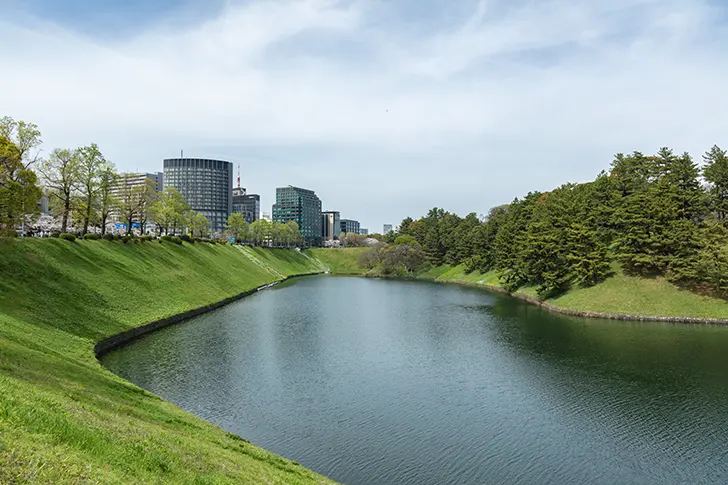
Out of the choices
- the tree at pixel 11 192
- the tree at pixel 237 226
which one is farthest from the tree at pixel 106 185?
the tree at pixel 237 226

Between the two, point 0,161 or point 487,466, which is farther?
point 0,161

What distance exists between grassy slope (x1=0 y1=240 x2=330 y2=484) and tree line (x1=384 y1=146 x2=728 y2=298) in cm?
6101

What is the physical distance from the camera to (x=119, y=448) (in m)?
13.0

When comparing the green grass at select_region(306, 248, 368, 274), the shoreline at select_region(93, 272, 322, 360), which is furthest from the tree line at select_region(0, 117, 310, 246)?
the green grass at select_region(306, 248, 368, 274)

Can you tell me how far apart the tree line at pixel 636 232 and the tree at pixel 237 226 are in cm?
10041

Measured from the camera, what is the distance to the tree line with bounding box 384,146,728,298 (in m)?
62.0

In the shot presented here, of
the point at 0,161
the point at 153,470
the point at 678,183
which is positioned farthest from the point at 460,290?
the point at 153,470

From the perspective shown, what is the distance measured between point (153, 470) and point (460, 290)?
91977 mm

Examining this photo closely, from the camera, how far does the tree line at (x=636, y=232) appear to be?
62.0 meters

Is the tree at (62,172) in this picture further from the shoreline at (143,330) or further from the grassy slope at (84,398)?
the shoreline at (143,330)

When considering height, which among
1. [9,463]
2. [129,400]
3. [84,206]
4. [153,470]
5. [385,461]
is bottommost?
[385,461]

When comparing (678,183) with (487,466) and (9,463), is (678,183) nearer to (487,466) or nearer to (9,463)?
(487,466)

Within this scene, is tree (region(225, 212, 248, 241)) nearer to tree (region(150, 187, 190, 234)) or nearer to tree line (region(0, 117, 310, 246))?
tree line (region(0, 117, 310, 246))

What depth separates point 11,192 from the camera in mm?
36875
